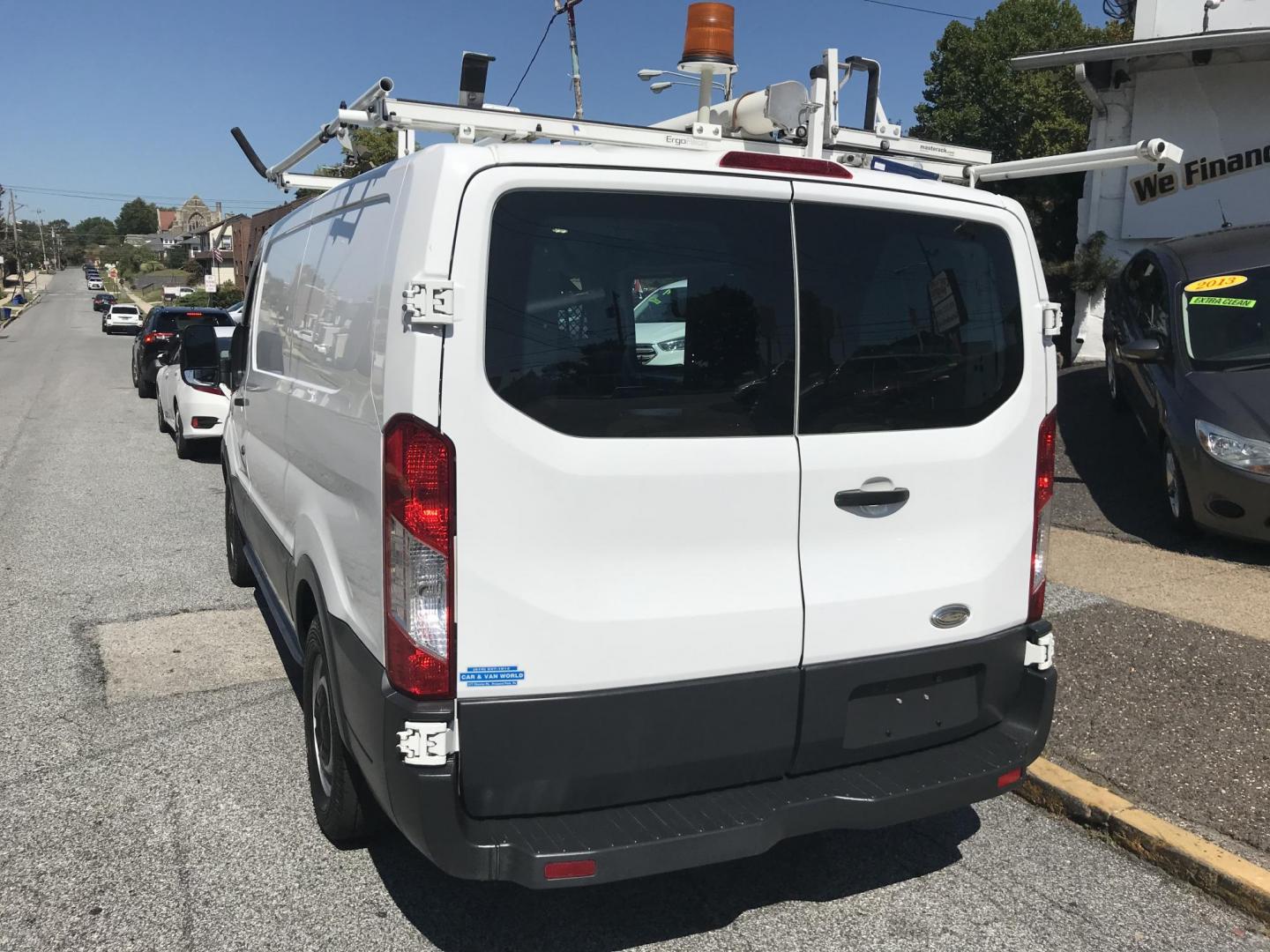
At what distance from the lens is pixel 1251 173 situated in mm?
13648

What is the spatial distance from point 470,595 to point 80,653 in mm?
3847

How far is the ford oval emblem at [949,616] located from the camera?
10.4ft

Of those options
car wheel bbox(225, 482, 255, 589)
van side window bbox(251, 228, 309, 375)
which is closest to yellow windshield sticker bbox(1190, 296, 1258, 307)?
van side window bbox(251, 228, 309, 375)

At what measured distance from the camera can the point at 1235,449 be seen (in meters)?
6.86

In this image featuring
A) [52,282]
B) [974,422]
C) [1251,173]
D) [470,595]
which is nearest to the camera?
[470,595]

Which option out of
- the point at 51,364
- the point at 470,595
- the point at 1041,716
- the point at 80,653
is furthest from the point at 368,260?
the point at 51,364

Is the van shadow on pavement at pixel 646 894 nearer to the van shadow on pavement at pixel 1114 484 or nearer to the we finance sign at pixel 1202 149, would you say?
the van shadow on pavement at pixel 1114 484

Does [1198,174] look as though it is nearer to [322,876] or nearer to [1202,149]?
[1202,149]

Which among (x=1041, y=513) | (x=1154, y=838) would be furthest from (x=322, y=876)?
(x=1154, y=838)

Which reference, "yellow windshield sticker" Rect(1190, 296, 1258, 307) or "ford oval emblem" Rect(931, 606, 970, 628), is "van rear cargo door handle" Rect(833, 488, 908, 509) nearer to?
"ford oval emblem" Rect(931, 606, 970, 628)

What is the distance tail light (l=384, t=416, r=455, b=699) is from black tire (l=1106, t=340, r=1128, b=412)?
910cm

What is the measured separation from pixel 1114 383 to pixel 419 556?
382 inches

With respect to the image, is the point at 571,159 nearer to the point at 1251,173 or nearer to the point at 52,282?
the point at 1251,173

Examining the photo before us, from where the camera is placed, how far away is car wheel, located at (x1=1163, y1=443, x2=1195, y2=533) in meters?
7.32
